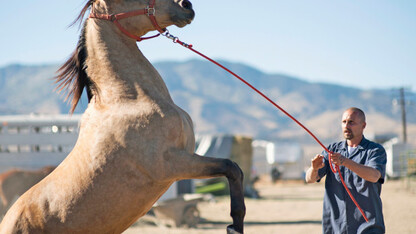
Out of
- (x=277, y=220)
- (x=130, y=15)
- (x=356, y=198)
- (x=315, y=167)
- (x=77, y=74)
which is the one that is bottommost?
(x=277, y=220)

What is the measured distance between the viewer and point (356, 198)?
15.6 ft

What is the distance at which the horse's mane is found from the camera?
4637mm

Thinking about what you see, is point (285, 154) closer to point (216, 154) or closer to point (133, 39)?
point (216, 154)

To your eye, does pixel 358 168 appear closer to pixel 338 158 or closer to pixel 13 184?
pixel 338 158

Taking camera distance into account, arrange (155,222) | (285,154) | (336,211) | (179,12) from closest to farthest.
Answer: (179,12)
(336,211)
(155,222)
(285,154)

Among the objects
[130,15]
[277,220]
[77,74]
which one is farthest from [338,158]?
[277,220]

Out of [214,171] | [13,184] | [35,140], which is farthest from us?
[35,140]

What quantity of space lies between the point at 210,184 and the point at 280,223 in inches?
477

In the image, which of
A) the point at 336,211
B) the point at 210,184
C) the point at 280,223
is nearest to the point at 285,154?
the point at 210,184

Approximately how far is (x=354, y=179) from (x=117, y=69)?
7.74 feet

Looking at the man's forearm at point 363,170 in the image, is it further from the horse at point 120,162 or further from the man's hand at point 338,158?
the horse at point 120,162

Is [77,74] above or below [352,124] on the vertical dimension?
above

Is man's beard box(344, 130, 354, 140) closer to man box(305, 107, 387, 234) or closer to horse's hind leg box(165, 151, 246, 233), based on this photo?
man box(305, 107, 387, 234)

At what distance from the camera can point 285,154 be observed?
47.2 metres
